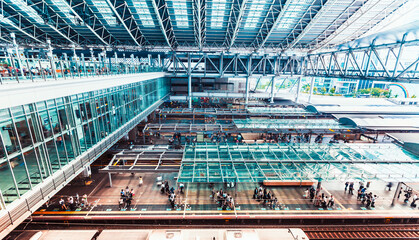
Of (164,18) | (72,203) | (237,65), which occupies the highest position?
(164,18)

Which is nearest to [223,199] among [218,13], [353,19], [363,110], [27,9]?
[218,13]

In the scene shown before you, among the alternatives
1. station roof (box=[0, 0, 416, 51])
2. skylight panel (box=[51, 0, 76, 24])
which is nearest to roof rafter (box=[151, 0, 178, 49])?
station roof (box=[0, 0, 416, 51])

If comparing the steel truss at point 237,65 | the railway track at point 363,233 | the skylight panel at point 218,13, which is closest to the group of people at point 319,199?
the railway track at point 363,233

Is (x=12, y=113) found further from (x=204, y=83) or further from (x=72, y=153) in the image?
(x=204, y=83)

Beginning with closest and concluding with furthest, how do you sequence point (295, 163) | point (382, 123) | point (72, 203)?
point (72, 203) → point (295, 163) → point (382, 123)

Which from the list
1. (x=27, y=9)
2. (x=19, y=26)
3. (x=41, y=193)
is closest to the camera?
(x=41, y=193)

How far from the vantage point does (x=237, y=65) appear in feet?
140

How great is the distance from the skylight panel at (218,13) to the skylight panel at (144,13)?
1027cm

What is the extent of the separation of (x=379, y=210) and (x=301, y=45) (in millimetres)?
36084

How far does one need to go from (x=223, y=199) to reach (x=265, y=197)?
3.72 metres

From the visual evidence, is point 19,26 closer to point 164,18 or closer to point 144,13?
point 144,13

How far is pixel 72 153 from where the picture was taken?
13.1 meters

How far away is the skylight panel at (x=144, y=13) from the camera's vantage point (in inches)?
1076

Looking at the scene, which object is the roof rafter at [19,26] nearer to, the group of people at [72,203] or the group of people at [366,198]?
the group of people at [72,203]
